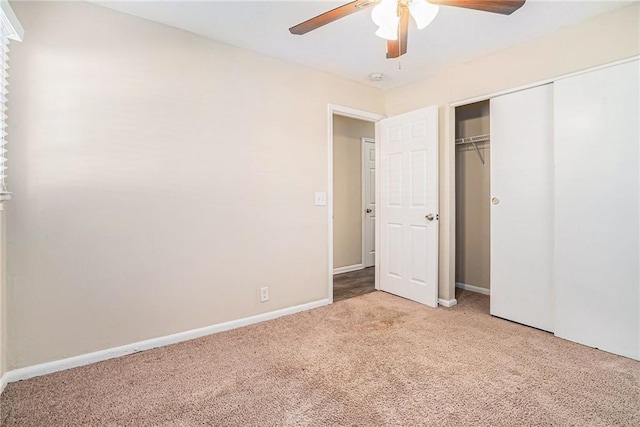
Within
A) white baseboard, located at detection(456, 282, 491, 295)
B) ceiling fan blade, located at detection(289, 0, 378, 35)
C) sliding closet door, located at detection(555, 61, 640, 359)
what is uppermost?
ceiling fan blade, located at detection(289, 0, 378, 35)

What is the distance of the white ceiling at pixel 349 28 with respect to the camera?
2.11 metres

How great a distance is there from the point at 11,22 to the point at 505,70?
3409mm

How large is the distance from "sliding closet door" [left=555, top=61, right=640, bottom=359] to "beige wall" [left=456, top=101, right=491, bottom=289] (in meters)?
1.17

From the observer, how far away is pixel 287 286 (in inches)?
117

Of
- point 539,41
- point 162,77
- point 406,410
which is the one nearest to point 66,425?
point 406,410

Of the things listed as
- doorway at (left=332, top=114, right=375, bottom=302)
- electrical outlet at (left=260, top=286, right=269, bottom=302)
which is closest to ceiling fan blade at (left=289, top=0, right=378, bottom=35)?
electrical outlet at (left=260, top=286, right=269, bottom=302)

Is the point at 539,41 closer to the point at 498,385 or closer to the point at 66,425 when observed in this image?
the point at 498,385

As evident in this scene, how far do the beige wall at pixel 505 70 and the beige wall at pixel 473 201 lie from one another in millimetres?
666

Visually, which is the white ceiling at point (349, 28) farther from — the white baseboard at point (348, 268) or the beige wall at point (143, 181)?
the white baseboard at point (348, 268)

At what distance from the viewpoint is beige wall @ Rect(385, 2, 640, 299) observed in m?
2.18

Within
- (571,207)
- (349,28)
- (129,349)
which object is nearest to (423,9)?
(349,28)

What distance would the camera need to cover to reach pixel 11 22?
172 centimetres

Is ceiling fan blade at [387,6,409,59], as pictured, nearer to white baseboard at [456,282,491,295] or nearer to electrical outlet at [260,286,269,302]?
electrical outlet at [260,286,269,302]

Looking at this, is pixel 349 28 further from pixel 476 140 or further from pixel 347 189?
pixel 347 189
